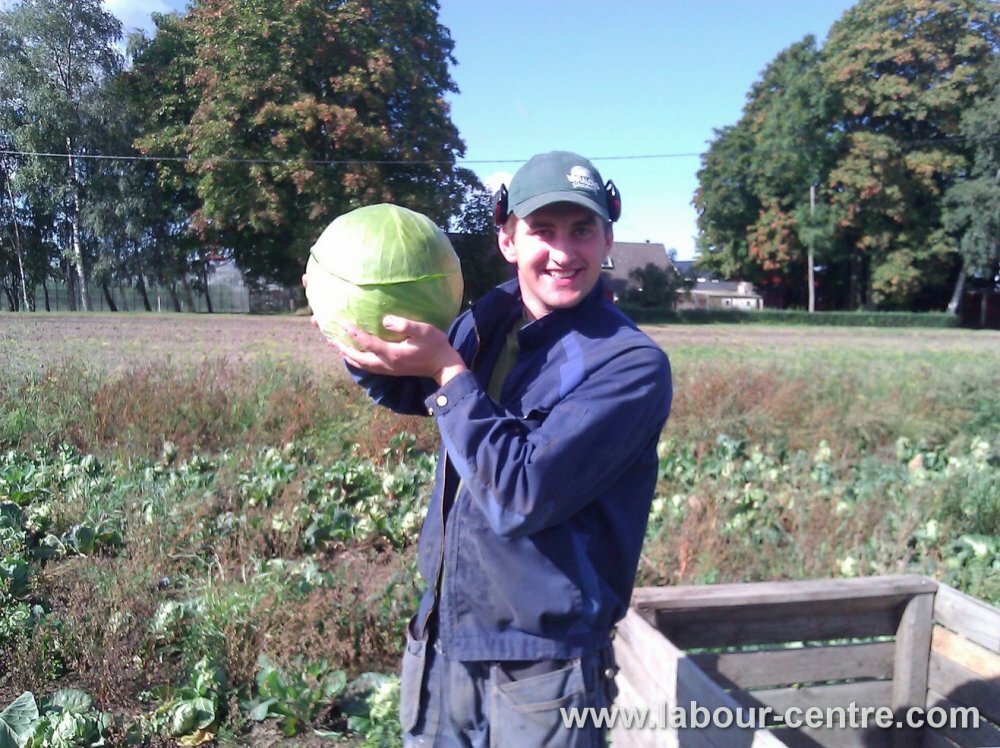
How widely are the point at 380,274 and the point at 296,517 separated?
348 centimetres

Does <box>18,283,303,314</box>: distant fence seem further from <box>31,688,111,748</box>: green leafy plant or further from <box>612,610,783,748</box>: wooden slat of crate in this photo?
<box>612,610,783,748</box>: wooden slat of crate

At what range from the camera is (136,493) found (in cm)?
547

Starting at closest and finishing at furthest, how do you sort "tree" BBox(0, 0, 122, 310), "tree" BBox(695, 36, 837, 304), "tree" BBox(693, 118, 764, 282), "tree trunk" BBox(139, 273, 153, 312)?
"tree" BBox(0, 0, 122, 310), "tree trunk" BBox(139, 273, 153, 312), "tree" BBox(695, 36, 837, 304), "tree" BBox(693, 118, 764, 282)

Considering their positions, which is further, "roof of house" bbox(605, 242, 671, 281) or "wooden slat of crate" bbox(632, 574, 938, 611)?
"roof of house" bbox(605, 242, 671, 281)

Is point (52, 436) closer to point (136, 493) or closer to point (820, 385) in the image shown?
point (136, 493)

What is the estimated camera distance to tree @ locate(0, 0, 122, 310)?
1403 inches

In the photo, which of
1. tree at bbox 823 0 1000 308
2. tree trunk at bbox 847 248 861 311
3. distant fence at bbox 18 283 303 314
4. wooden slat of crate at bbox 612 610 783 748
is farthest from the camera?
tree trunk at bbox 847 248 861 311

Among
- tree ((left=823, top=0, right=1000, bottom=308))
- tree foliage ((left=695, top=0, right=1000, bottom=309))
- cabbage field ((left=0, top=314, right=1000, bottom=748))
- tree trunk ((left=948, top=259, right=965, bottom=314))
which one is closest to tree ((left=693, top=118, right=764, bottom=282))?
tree foliage ((left=695, top=0, right=1000, bottom=309))

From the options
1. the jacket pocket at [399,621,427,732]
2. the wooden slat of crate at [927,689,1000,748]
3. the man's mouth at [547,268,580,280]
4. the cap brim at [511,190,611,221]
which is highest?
the cap brim at [511,190,611,221]

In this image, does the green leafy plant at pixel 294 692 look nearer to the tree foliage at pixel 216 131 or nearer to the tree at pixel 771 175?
the tree foliage at pixel 216 131

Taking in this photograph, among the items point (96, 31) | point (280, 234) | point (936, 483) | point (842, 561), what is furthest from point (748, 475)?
point (96, 31)

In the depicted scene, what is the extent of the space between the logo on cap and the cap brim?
0.02 m

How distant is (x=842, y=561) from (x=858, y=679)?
1.33m

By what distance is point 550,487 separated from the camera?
1.59 metres
